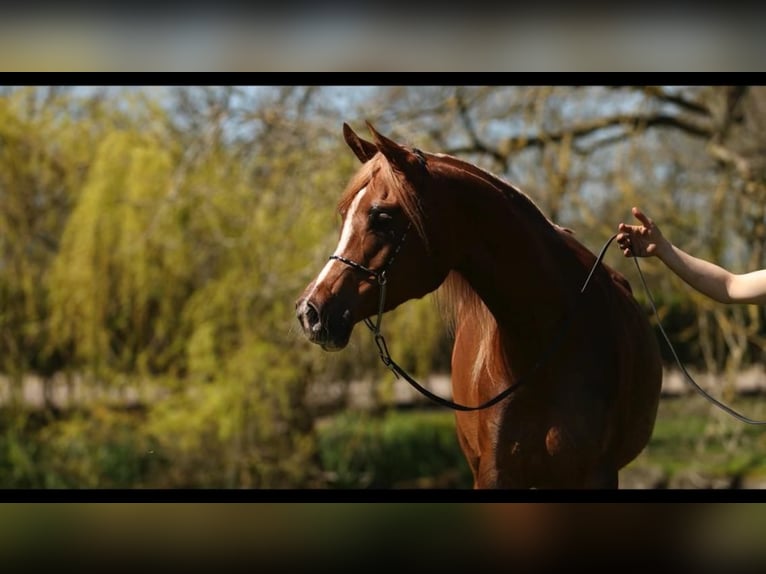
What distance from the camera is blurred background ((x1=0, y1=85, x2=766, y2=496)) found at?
4707 mm

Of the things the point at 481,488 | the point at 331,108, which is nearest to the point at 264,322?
A: the point at 331,108

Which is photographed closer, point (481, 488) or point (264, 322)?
point (481, 488)

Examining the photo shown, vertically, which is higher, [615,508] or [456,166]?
[456,166]

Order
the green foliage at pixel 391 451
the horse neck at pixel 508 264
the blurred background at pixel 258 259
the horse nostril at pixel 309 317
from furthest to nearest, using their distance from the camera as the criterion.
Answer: the green foliage at pixel 391 451 → the blurred background at pixel 258 259 → the horse neck at pixel 508 264 → the horse nostril at pixel 309 317

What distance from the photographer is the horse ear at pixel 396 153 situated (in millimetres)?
1881

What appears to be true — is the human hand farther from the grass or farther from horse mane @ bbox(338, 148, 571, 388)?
the grass

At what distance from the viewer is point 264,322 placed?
476cm

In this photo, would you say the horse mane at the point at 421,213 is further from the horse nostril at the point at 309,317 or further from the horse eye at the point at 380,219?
the horse nostril at the point at 309,317

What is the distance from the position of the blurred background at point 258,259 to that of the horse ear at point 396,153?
2723 mm

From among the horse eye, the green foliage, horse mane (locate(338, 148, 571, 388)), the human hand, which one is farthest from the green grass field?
the horse eye

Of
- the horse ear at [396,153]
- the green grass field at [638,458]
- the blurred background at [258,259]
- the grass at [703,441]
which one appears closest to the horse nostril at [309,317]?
the horse ear at [396,153]
